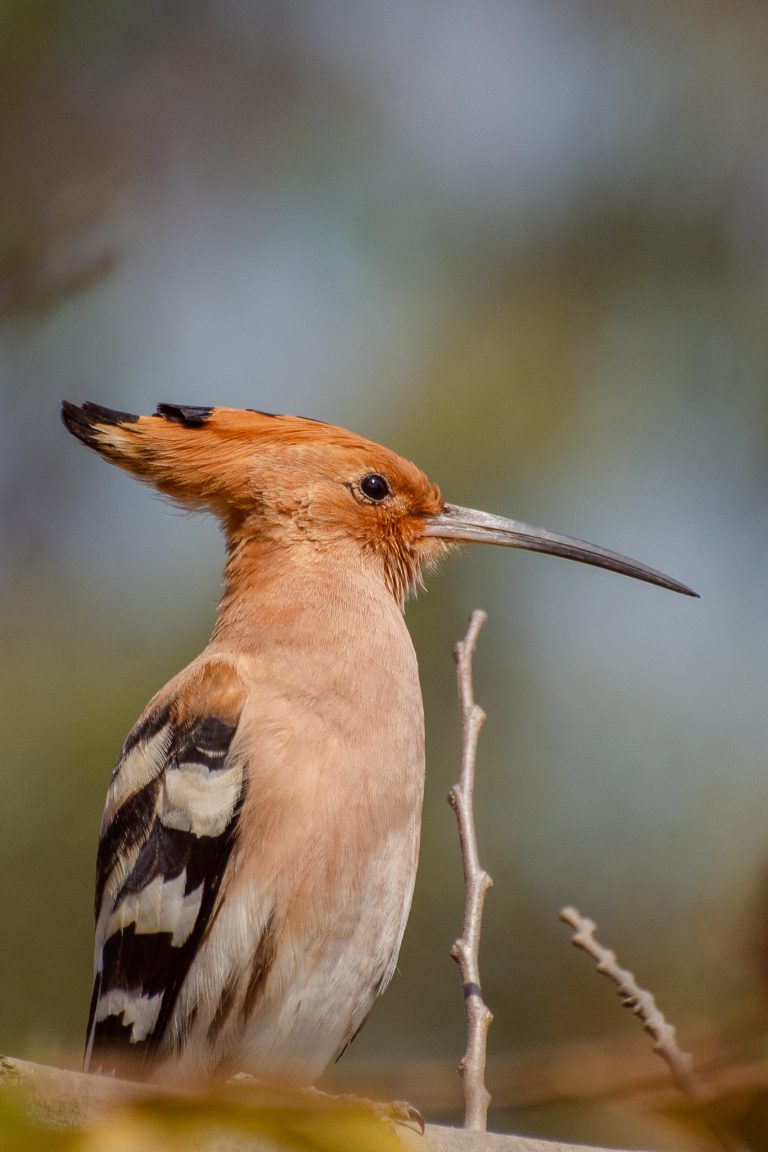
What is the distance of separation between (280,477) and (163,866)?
2.85 ft

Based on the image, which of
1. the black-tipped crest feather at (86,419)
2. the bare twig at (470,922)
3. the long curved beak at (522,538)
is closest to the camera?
the bare twig at (470,922)

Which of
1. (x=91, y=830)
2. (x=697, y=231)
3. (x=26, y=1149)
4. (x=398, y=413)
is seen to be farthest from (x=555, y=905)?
(x=26, y=1149)

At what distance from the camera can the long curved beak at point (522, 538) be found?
3.03 meters

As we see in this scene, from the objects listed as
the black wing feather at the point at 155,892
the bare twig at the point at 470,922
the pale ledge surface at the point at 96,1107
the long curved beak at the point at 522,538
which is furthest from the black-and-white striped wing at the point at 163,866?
the pale ledge surface at the point at 96,1107

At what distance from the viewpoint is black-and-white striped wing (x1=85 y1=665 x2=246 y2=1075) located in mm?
2369

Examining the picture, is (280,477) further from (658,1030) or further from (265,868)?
(658,1030)

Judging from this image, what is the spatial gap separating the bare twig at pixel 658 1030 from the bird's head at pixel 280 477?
1.05 m

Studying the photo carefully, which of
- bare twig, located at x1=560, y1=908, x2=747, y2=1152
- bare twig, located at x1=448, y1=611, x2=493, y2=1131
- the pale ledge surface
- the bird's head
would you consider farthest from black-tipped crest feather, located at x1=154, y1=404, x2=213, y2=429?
the pale ledge surface

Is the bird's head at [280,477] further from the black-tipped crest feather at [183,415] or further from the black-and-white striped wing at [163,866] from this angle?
the black-and-white striped wing at [163,866]

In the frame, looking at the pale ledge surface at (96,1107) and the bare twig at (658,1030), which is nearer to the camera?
the pale ledge surface at (96,1107)

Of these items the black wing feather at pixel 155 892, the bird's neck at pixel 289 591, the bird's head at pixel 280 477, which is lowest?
the black wing feather at pixel 155 892

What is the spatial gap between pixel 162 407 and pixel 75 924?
83.8 inches

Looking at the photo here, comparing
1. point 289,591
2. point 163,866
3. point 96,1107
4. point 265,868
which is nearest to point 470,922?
point 265,868

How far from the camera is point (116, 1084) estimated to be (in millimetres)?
1165
